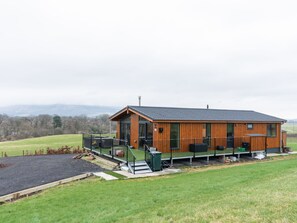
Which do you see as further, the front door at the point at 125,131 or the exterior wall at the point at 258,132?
the front door at the point at 125,131

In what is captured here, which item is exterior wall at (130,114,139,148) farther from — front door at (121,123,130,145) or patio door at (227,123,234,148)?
patio door at (227,123,234,148)

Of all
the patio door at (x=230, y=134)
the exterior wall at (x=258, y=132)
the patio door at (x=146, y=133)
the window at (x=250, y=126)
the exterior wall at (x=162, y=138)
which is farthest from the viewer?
the window at (x=250, y=126)

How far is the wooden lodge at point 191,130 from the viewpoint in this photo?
51.5ft

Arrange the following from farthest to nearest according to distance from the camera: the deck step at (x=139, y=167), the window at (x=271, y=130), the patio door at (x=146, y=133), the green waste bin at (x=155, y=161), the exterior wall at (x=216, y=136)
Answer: the window at (x=271, y=130)
the patio door at (x=146, y=133)
the exterior wall at (x=216, y=136)
the green waste bin at (x=155, y=161)
the deck step at (x=139, y=167)

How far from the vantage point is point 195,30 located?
62.4 feet

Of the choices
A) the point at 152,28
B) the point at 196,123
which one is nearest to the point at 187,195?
the point at 196,123

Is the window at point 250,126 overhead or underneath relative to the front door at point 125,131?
overhead

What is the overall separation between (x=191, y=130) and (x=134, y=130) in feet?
13.2

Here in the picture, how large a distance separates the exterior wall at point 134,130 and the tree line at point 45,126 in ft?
99.2

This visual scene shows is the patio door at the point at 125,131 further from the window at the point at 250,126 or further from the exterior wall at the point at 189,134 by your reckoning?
the window at the point at 250,126

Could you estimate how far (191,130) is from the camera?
1667 centimetres

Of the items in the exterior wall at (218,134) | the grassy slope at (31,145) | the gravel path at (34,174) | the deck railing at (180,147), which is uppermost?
the exterior wall at (218,134)

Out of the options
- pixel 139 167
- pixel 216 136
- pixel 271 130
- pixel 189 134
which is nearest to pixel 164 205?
pixel 139 167

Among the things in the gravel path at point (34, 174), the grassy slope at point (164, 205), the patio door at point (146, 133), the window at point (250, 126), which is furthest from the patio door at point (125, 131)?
the grassy slope at point (164, 205)
